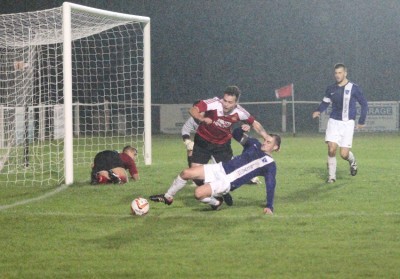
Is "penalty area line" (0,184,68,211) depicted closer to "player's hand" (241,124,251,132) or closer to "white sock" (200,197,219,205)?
"white sock" (200,197,219,205)

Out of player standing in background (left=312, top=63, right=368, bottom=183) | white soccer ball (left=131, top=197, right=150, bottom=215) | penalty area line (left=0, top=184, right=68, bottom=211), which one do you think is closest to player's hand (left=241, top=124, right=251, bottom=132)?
white soccer ball (left=131, top=197, right=150, bottom=215)

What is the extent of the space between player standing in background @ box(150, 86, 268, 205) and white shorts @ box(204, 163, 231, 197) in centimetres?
47

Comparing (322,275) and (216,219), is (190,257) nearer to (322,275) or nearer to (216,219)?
(322,275)

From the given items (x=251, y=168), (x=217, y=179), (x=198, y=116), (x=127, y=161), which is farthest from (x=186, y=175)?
(x=127, y=161)

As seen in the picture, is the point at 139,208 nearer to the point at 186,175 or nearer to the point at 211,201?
the point at 186,175

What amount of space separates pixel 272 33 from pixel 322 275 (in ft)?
154

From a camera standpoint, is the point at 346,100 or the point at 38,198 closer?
the point at 38,198

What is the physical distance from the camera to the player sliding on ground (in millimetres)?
10648

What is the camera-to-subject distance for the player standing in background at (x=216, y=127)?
11539mm

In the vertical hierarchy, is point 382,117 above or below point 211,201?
above

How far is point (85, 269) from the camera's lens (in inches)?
290

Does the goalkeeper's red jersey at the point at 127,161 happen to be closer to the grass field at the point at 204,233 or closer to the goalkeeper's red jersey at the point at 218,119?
the grass field at the point at 204,233

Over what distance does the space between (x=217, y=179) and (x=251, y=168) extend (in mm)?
492

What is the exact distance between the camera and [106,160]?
14922mm
